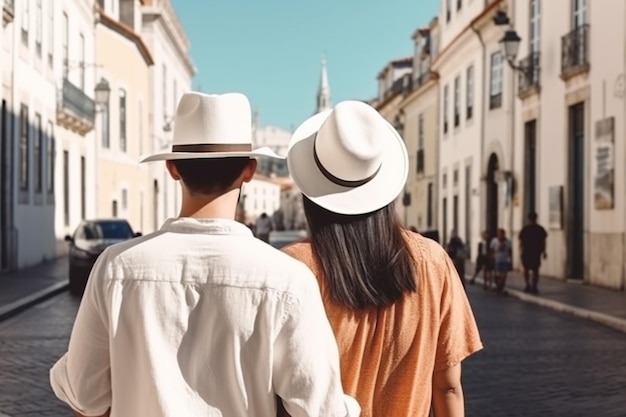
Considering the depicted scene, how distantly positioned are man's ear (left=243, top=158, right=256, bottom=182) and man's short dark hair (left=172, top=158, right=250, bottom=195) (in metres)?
0.05

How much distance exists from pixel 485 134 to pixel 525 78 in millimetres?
5129

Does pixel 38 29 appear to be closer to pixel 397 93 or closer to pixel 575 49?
pixel 575 49

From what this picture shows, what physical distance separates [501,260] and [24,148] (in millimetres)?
12481

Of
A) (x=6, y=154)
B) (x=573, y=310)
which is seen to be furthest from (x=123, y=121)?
(x=573, y=310)

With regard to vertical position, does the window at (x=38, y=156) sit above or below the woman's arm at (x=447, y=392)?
above

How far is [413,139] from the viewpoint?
47.5 meters

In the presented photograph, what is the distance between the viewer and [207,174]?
2.40 metres

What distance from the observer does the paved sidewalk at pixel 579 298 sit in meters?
14.4

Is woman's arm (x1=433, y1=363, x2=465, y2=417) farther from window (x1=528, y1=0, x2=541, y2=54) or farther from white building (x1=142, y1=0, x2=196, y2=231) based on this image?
white building (x1=142, y1=0, x2=196, y2=231)

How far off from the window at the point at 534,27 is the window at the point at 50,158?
13.4 m

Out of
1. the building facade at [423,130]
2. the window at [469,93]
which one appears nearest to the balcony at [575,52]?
the window at [469,93]

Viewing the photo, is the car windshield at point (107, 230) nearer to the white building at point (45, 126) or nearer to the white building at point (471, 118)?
the white building at point (45, 126)

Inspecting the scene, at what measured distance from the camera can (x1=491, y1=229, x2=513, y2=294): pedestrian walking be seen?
19500 millimetres

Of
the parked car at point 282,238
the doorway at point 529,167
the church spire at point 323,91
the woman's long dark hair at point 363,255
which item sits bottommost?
the parked car at point 282,238
